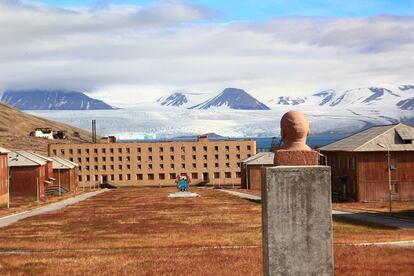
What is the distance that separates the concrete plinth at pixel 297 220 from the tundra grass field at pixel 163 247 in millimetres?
10475

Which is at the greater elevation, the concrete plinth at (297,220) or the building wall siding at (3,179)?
the concrete plinth at (297,220)

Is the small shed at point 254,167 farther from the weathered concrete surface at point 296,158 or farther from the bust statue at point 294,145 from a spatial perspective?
the weathered concrete surface at point 296,158

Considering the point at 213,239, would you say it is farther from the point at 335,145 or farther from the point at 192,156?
the point at 192,156

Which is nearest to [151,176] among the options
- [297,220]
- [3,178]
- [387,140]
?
[3,178]

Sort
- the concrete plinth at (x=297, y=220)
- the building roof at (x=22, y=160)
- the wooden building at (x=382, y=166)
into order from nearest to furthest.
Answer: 1. the concrete plinth at (x=297, y=220)
2. the wooden building at (x=382, y=166)
3. the building roof at (x=22, y=160)

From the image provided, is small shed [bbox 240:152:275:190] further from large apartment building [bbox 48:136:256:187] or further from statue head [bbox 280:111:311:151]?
statue head [bbox 280:111:311:151]

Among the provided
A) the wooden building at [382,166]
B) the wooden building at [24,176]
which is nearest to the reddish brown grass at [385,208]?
the wooden building at [382,166]

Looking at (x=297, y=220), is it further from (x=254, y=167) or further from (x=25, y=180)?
(x=254, y=167)

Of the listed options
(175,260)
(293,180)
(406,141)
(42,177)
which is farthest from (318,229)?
(42,177)

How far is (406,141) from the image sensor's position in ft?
290

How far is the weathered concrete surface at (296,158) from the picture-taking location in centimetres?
Result: 1670

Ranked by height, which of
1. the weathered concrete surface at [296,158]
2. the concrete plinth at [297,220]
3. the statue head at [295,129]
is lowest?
the concrete plinth at [297,220]

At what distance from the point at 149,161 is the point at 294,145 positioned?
172653mm

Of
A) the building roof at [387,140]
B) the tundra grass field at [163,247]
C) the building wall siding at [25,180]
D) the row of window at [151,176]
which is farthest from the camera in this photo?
the row of window at [151,176]
